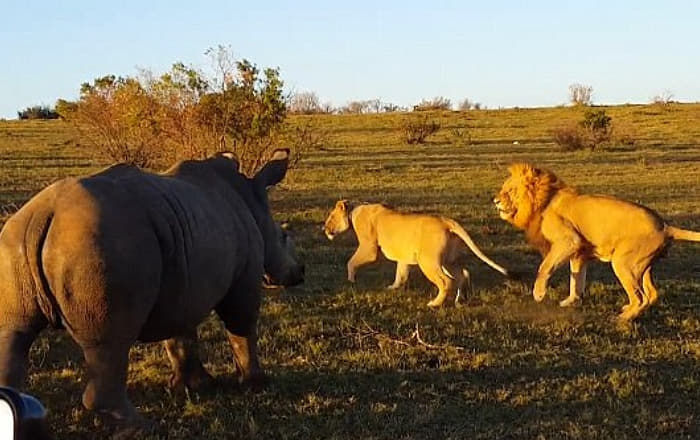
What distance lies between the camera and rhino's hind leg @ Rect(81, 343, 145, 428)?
475 cm

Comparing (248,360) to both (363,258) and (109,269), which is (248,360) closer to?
(109,269)

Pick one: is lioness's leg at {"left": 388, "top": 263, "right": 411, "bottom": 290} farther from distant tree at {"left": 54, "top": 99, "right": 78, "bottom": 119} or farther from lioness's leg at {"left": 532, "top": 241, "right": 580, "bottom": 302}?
distant tree at {"left": 54, "top": 99, "right": 78, "bottom": 119}

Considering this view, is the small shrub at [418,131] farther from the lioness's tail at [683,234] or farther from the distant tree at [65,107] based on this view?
the lioness's tail at [683,234]

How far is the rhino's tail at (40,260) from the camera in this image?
4.55 metres

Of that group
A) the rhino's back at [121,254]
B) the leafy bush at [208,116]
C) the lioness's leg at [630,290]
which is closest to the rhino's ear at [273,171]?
the rhino's back at [121,254]

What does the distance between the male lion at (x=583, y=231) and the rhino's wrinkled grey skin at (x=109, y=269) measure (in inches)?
183

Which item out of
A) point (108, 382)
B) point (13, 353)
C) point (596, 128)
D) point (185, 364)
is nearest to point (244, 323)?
point (185, 364)

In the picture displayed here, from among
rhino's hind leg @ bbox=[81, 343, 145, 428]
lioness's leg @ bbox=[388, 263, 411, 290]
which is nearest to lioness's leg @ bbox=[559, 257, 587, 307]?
lioness's leg @ bbox=[388, 263, 411, 290]

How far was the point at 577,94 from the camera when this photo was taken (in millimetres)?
68688

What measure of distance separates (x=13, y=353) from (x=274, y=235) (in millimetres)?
2626

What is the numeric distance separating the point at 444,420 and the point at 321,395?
0.90m

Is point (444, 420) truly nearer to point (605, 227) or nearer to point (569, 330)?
point (569, 330)

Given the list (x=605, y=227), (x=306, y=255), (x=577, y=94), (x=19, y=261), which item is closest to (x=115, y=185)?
(x=19, y=261)

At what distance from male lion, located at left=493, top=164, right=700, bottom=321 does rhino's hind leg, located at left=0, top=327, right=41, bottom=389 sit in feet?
18.4
